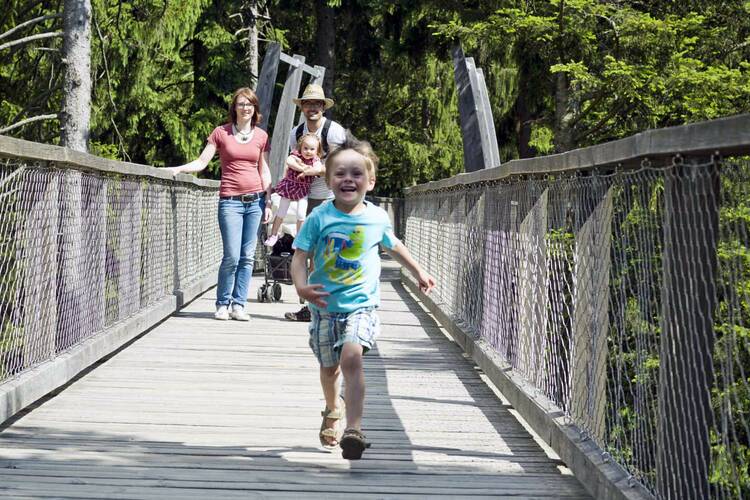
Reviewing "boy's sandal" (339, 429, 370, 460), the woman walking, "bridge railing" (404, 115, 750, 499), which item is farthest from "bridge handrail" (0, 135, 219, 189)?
"bridge railing" (404, 115, 750, 499)

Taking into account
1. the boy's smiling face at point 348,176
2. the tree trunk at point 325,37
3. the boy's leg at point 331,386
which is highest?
the tree trunk at point 325,37

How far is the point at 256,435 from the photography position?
5.71 meters

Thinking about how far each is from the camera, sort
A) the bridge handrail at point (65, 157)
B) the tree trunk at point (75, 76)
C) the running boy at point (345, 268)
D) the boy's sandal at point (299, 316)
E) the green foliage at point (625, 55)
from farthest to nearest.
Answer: the green foliage at point (625, 55) < the tree trunk at point (75, 76) < the boy's sandal at point (299, 316) < the bridge handrail at point (65, 157) < the running boy at point (345, 268)

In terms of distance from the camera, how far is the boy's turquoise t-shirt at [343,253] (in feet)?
17.0

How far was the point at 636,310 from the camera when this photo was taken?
4660 millimetres

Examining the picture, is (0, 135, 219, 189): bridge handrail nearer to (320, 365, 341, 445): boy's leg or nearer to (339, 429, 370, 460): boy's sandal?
(320, 365, 341, 445): boy's leg

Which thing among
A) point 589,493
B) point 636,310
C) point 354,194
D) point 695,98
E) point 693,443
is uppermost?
point 695,98

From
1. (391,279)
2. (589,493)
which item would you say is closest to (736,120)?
(589,493)

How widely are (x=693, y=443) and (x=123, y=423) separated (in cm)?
309

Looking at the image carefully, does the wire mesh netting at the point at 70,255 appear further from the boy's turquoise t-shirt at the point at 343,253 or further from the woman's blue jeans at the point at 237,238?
the boy's turquoise t-shirt at the point at 343,253

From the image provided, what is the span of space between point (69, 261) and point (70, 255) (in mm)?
48

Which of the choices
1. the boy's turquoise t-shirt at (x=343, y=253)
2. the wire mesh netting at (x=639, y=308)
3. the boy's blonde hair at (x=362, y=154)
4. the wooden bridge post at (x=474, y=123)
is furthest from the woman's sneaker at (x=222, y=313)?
the boy's turquoise t-shirt at (x=343, y=253)

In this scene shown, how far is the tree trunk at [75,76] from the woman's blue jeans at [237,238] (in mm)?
4526

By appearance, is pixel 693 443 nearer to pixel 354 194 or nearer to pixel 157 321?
pixel 354 194
